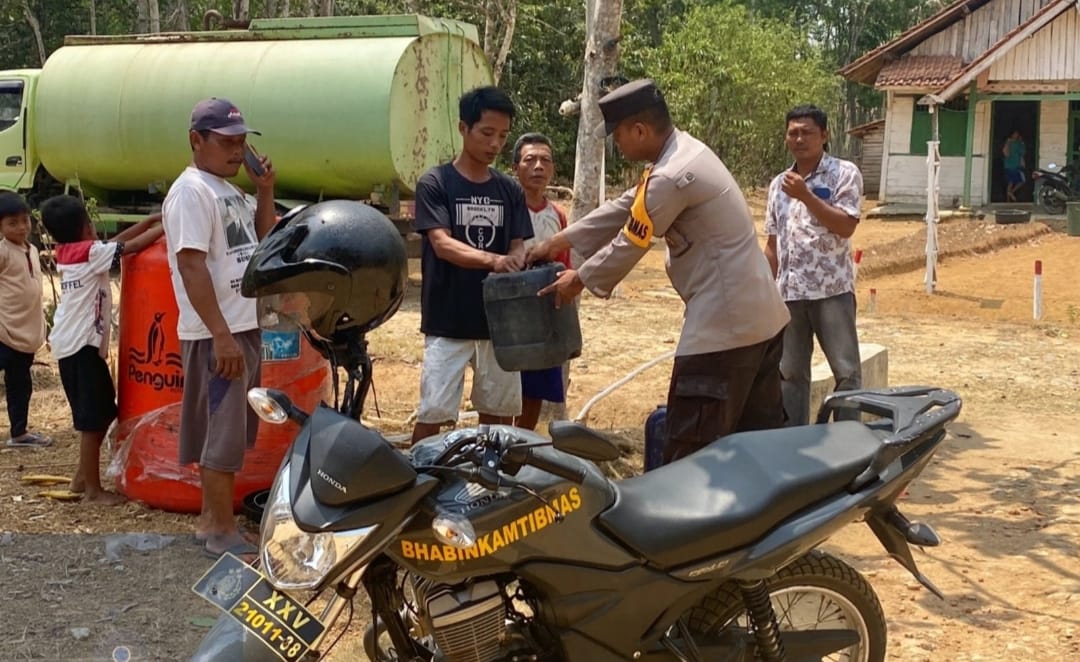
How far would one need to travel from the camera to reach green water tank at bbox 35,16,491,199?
12547 mm

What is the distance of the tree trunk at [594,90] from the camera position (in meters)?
6.75

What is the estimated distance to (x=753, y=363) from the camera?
4348 millimetres

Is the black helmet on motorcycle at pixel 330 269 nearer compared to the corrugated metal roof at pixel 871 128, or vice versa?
the black helmet on motorcycle at pixel 330 269

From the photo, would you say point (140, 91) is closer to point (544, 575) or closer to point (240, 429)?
point (240, 429)

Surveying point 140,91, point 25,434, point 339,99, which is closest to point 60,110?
point 140,91

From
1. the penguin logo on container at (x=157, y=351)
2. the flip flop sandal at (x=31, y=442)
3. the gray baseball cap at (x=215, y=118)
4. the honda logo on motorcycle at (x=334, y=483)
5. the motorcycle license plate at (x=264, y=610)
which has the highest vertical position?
the gray baseball cap at (x=215, y=118)

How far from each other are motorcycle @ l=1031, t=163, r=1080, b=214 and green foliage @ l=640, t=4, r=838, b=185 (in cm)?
712

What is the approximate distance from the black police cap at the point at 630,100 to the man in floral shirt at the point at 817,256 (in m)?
1.61

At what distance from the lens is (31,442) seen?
6.80 m

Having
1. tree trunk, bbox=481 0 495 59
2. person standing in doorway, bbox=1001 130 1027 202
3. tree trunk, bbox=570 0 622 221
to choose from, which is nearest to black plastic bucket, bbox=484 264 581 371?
tree trunk, bbox=570 0 622 221

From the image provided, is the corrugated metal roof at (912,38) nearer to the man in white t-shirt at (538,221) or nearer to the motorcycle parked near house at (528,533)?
the man in white t-shirt at (538,221)

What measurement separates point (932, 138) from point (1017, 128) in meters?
3.04

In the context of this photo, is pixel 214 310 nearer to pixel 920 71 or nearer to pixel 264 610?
pixel 264 610

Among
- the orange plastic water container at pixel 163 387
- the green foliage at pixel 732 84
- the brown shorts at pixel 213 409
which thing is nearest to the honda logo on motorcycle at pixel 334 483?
the brown shorts at pixel 213 409
